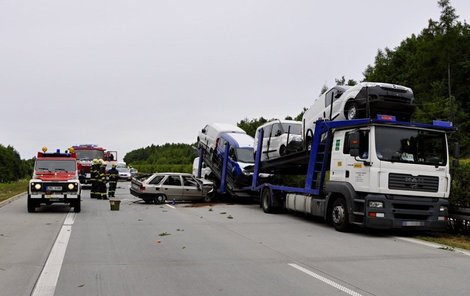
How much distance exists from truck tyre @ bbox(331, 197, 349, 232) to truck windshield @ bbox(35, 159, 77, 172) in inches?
380

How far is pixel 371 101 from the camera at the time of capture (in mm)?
12289

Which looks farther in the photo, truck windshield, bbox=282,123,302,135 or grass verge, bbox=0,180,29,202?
grass verge, bbox=0,180,29,202

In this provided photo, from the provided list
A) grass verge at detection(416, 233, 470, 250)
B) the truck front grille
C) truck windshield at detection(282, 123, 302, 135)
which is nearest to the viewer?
grass verge at detection(416, 233, 470, 250)

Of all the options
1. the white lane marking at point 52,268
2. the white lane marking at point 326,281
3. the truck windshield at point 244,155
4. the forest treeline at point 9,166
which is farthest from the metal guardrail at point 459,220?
the forest treeline at point 9,166

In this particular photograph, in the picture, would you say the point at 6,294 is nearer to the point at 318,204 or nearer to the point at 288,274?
the point at 288,274

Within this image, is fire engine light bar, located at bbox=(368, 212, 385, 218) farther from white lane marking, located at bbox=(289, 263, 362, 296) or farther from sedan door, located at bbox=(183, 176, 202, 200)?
sedan door, located at bbox=(183, 176, 202, 200)

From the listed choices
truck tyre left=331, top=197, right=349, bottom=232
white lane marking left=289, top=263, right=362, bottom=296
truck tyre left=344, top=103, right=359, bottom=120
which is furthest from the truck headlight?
white lane marking left=289, top=263, right=362, bottom=296

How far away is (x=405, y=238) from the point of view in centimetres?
1145

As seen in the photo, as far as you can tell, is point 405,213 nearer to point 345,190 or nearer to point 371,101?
point 345,190

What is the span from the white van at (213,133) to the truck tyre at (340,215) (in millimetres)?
10571

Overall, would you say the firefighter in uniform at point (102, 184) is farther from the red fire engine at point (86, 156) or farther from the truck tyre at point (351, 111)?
the truck tyre at point (351, 111)

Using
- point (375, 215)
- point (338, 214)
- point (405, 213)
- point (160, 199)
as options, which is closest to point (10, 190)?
point (160, 199)

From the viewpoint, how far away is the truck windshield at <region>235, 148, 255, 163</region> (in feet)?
68.3

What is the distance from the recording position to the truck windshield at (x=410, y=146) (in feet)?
37.6
